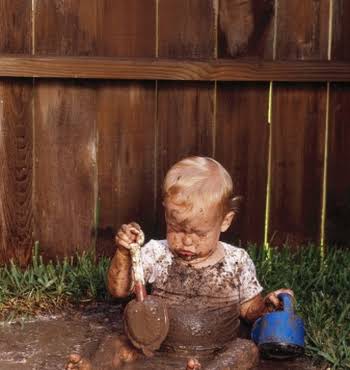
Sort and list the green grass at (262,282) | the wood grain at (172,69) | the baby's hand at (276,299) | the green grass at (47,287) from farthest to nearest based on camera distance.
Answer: the wood grain at (172,69), the green grass at (47,287), the green grass at (262,282), the baby's hand at (276,299)

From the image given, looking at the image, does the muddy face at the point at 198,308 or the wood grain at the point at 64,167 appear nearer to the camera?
the muddy face at the point at 198,308

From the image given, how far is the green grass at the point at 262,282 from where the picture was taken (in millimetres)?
3957

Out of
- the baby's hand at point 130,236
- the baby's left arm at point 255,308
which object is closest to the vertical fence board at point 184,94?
the baby's left arm at point 255,308

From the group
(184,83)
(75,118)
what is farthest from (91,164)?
(184,83)

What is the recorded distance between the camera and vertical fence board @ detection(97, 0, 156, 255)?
4.50 metres

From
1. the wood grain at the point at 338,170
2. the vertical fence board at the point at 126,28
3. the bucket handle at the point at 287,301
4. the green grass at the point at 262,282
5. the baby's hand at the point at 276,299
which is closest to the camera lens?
the bucket handle at the point at 287,301

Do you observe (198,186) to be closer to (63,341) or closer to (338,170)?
(63,341)

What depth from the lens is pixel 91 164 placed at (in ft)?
15.0

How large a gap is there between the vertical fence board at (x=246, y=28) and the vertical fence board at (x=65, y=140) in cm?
65

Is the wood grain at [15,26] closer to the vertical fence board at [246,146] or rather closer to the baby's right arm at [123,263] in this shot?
the vertical fence board at [246,146]

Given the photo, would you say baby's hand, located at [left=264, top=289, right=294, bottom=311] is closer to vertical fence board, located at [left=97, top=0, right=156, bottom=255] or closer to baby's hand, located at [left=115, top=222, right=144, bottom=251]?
baby's hand, located at [left=115, top=222, right=144, bottom=251]

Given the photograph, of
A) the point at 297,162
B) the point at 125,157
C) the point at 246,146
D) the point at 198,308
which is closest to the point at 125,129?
the point at 125,157

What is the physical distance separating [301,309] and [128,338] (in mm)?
949

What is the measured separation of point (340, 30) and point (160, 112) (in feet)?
3.37
